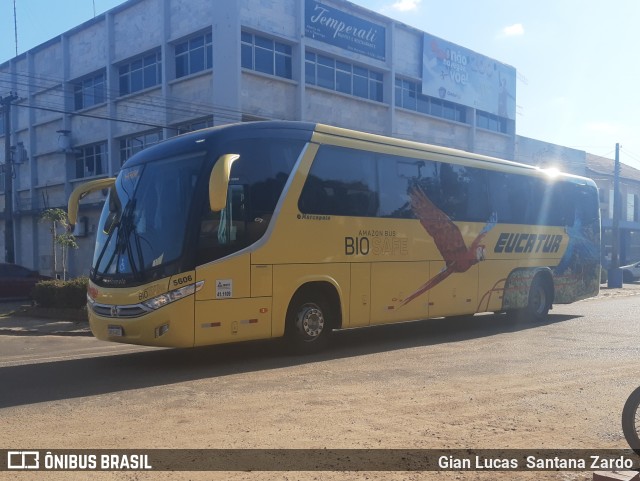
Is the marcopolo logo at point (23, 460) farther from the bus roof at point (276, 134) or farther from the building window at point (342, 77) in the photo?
the building window at point (342, 77)

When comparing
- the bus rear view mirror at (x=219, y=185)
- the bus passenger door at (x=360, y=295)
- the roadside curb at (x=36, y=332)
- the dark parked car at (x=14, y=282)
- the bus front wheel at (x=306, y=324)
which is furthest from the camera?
the dark parked car at (x=14, y=282)

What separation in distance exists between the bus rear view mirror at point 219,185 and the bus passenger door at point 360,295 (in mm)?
3398

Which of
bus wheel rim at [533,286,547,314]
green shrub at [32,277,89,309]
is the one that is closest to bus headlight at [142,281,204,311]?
green shrub at [32,277,89,309]

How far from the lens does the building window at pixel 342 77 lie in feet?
101

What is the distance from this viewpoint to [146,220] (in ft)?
31.4

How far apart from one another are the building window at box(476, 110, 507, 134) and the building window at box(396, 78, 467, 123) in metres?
1.50

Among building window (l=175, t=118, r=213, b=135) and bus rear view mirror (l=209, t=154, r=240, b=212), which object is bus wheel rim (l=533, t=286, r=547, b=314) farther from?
building window (l=175, t=118, r=213, b=135)

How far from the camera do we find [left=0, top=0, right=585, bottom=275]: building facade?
2803 centimetres

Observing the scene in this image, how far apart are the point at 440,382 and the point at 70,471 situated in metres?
4.76

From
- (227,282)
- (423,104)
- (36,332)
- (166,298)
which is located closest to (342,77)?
(423,104)

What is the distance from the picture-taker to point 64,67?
3619cm

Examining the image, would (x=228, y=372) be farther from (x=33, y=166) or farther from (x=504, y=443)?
(x=33, y=166)

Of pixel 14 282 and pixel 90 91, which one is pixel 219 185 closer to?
pixel 14 282

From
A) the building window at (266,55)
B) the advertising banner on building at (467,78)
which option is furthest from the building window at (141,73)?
the advertising banner on building at (467,78)
